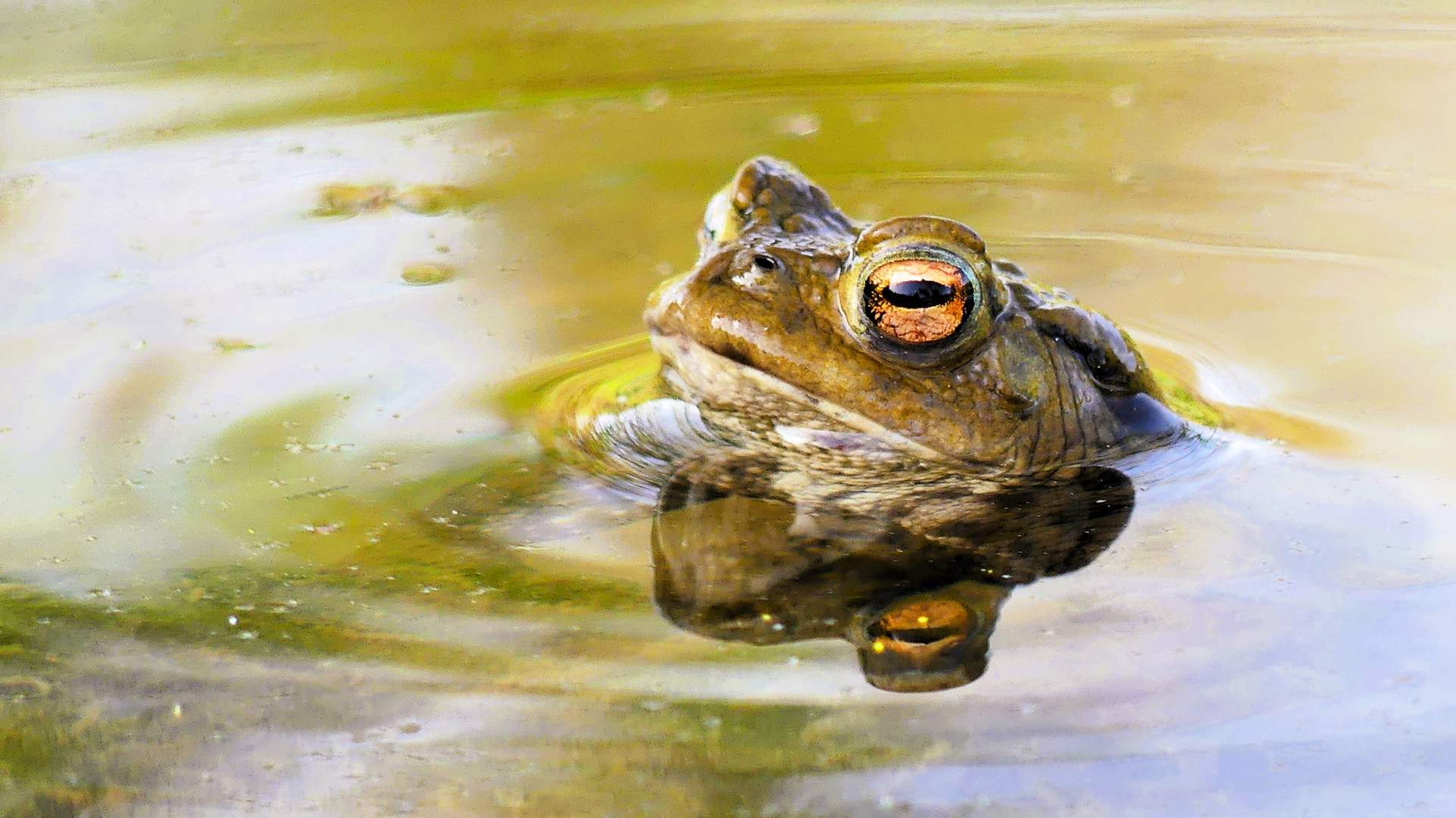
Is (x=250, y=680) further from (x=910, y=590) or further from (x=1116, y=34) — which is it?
(x=1116, y=34)

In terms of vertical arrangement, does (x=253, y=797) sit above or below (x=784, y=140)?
below

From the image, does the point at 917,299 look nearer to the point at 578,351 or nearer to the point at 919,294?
the point at 919,294

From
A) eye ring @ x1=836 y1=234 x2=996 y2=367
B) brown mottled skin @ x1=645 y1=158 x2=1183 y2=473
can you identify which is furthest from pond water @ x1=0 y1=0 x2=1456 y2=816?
eye ring @ x1=836 y1=234 x2=996 y2=367

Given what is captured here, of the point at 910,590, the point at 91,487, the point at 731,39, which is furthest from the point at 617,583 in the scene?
the point at 731,39

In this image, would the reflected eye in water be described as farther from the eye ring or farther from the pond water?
the eye ring

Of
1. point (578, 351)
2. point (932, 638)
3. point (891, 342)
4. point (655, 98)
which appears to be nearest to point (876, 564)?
Result: point (932, 638)
